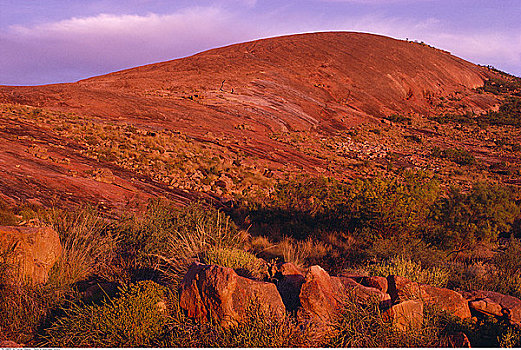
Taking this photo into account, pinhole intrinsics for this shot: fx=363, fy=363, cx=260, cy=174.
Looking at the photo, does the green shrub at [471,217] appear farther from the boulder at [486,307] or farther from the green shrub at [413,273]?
the boulder at [486,307]

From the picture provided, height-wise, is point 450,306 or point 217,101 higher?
point 217,101

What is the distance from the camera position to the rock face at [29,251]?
475cm

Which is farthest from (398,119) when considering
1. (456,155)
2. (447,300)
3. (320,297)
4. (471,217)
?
(320,297)

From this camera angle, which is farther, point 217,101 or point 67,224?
point 217,101

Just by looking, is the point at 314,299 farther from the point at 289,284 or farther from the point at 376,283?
the point at 376,283

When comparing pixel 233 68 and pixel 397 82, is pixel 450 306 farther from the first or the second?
pixel 397 82

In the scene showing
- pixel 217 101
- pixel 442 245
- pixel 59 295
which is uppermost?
pixel 217 101

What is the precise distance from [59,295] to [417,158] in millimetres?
31763

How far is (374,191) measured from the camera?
10648 mm

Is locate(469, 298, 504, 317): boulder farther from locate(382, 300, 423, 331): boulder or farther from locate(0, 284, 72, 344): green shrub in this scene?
locate(0, 284, 72, 344): green shrub

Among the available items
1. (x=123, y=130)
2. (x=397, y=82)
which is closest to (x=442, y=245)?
(x=123, y=130)

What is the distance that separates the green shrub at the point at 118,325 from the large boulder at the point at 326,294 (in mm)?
1621

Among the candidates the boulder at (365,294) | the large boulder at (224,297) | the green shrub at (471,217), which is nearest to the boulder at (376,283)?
the boulder at (365,294)

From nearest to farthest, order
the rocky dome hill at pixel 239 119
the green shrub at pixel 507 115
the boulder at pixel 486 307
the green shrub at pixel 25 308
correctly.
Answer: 1. the green shrub at pixel 25 308
2. the boulder at pixel 486 307
3. the rocky dome hill at pixel 239 119
4. the green shrub at pixel 507 115
